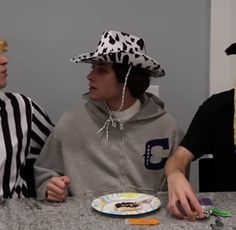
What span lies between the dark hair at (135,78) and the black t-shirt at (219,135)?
266 millimetres

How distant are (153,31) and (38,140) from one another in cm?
75

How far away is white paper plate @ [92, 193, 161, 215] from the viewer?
1.24 metres

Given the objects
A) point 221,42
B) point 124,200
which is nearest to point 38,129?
point 124,200

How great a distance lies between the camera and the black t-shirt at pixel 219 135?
1.58 meters

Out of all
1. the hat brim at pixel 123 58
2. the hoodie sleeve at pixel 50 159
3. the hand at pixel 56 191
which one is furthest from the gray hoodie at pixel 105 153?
the hand at pixel 56 191

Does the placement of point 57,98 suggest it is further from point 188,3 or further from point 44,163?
point 188,3

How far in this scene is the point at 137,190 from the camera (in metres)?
1.72

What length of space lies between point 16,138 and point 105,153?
32 cm

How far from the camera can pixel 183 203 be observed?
3.95 ft

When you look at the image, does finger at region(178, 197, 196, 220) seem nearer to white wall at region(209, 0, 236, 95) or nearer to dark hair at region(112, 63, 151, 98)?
dark hair at region(112, 63, 151, 98)

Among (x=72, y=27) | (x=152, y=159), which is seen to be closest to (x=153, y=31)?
(x=72, y=27)

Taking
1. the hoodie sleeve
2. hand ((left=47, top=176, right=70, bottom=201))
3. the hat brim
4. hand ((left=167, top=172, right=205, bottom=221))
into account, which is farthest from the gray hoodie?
hand ((left=167, top=172, right=205, bottom=221))

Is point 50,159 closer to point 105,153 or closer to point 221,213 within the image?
point 105,153

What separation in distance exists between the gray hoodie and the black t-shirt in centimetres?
19
